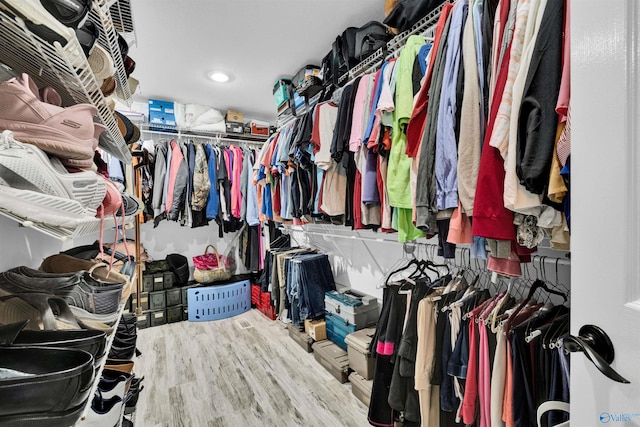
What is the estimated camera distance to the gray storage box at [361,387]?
1709 millimetres

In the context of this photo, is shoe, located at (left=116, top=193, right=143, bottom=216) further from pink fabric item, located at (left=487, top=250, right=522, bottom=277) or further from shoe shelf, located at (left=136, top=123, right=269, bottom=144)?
shoe shelf, located at (left=136, top=123, right=269, bottom=144)

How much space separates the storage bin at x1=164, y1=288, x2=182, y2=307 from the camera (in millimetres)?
3053

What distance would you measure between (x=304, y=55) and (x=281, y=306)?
2.27m

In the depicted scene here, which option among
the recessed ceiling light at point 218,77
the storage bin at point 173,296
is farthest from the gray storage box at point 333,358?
the recessed ceiling light at point 218,77

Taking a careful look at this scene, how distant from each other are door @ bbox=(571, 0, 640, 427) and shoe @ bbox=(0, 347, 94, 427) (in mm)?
790

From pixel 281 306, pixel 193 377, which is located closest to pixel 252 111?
pixel 281 306

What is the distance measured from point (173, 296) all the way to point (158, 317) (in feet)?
Result: 0.78

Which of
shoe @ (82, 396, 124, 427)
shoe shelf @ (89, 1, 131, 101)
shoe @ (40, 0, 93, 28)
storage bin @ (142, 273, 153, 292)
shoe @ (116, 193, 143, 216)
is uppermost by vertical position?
shoe shelf @ (89, 1, 131, 101)

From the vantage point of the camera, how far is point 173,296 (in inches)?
121

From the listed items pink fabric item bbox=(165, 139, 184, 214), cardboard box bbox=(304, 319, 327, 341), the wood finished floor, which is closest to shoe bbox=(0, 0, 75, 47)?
the wood finished floor

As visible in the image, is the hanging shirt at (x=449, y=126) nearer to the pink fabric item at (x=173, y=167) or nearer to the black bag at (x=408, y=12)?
the black bag at (x=408, y=12)

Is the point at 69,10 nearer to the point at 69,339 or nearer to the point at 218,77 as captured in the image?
the point at 69,339

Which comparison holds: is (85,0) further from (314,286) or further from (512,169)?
(314,286)

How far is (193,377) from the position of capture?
6.68 ft
